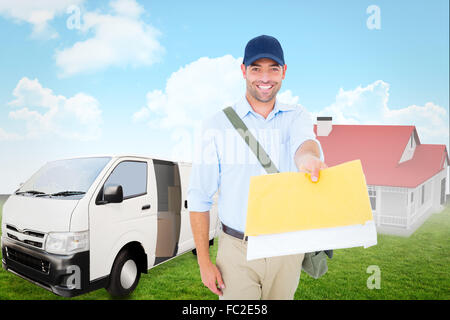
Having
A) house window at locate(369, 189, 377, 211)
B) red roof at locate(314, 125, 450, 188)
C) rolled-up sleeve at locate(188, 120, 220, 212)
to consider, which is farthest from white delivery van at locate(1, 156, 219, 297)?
house window at locate(369, 189, 377, 211)

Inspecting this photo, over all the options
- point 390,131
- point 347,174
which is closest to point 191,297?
point 347,174

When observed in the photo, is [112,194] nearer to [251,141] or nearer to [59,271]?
[59,271]

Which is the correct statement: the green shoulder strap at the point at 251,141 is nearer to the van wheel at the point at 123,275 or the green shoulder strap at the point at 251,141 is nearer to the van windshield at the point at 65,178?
the van windshield at the point at 65,178

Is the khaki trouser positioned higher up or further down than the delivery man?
further down

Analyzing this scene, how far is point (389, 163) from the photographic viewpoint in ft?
46.3

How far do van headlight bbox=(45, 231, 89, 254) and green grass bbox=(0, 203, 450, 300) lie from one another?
1060 millimetres

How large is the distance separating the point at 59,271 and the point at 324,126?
15.5 m

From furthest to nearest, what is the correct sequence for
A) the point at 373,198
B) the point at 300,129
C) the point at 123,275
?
the point at 373,198 < the point at 123,275 < the point at 300,129

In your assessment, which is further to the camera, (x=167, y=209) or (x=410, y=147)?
(x=410, y=147)

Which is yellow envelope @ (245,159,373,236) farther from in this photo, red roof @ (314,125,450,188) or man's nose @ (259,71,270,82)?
red roof @ (314,125,450,188)

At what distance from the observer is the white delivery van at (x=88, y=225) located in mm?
3746

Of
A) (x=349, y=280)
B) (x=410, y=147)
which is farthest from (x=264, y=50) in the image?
(x=410, y=147)

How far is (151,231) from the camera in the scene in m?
4.98

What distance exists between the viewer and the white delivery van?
3.75 metres
